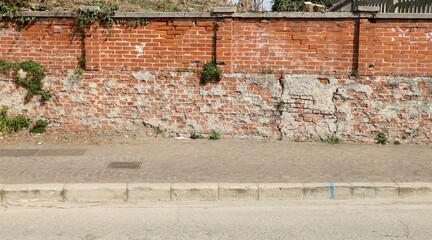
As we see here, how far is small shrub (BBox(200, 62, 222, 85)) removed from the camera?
9.41m

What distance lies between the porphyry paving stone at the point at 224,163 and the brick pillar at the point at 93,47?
1.70 meters

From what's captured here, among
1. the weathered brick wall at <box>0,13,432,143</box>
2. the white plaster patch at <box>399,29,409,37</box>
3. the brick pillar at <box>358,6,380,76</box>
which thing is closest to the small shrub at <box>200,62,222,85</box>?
the weathered brick wall at <box>0,13,432,143</box>

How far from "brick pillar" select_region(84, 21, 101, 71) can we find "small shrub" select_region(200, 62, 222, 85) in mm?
2130

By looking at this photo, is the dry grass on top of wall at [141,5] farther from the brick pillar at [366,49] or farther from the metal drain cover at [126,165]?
the brick pillar at [366,49]

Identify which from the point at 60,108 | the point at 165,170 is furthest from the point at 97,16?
the point at 165,170

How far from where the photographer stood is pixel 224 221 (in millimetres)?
5832

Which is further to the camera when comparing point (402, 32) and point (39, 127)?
point (39, 127)

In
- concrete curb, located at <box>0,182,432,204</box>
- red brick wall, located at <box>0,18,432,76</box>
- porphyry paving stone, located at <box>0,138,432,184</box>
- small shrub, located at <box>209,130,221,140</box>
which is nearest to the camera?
concrete curb, located at <box>0,182,432,204</box>

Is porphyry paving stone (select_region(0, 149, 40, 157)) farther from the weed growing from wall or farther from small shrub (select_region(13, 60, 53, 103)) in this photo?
the weed growing from wall

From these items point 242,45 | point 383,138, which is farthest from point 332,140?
point 242,45

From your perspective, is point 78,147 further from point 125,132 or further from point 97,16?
point 97,16

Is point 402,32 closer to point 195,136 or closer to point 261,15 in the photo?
point 261,15

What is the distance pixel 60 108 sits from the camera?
9.77 m

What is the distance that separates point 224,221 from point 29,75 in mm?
5833
